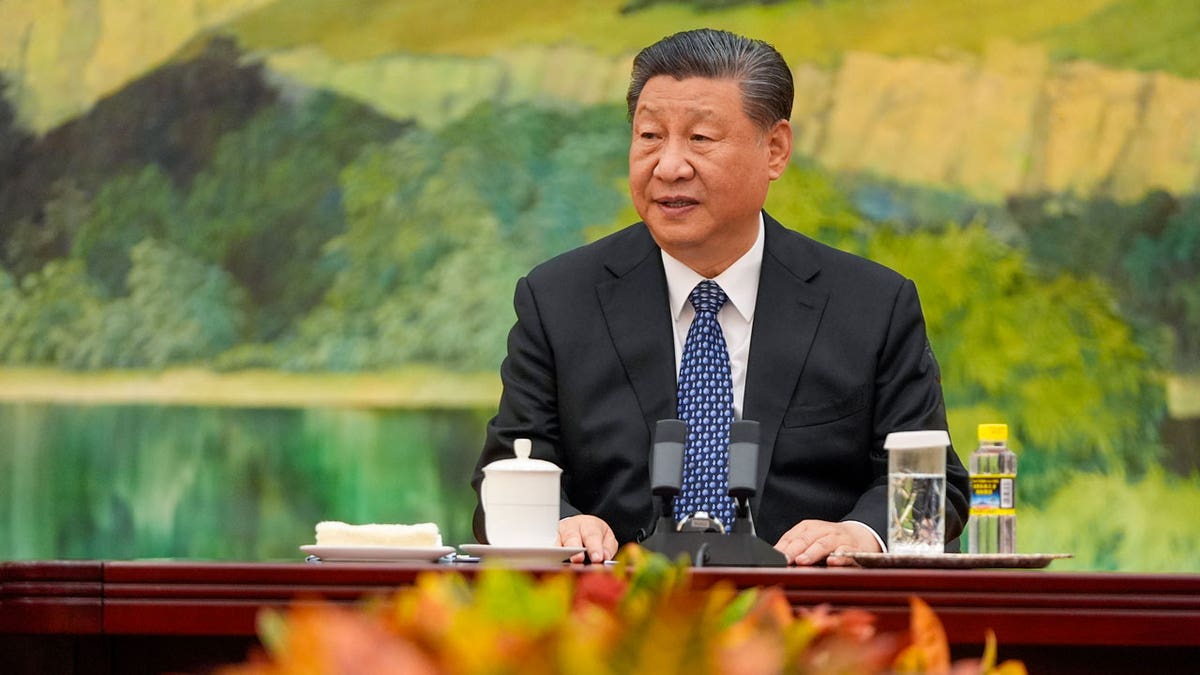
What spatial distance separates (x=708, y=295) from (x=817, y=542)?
0.61 meters

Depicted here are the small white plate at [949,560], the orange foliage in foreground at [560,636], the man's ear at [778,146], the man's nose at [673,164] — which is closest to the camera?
the orange foliage in foreground at [560,636]

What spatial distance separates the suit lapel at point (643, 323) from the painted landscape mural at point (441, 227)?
7.51 ft

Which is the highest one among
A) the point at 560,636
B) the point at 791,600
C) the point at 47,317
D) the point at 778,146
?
the point at 778,146

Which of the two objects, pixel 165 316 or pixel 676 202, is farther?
pixel 165 316

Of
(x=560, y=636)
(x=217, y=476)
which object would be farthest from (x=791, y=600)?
(x=217, y=476)

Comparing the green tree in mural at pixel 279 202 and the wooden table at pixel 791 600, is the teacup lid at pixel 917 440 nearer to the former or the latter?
the wooden table at pixel 791 600

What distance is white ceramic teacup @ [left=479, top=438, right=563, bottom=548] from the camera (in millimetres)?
2033

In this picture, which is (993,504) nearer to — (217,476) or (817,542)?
(817,542)

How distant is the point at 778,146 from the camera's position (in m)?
2.84

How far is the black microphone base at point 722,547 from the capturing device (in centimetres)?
179

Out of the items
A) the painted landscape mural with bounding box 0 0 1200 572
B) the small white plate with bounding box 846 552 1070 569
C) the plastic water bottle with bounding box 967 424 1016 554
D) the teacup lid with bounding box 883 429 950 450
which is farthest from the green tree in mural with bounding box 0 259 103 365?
the small white plate with bounding box 846 552 1070 569

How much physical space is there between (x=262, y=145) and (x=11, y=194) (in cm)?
80

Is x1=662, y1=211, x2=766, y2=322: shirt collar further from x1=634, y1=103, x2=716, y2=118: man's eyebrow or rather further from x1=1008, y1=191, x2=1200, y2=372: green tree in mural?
x1=1008, y1=191, x2=1200, y2=372: green tree in mural

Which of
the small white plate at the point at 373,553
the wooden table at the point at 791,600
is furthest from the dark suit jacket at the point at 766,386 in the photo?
the wooden table at the point at 791,600
